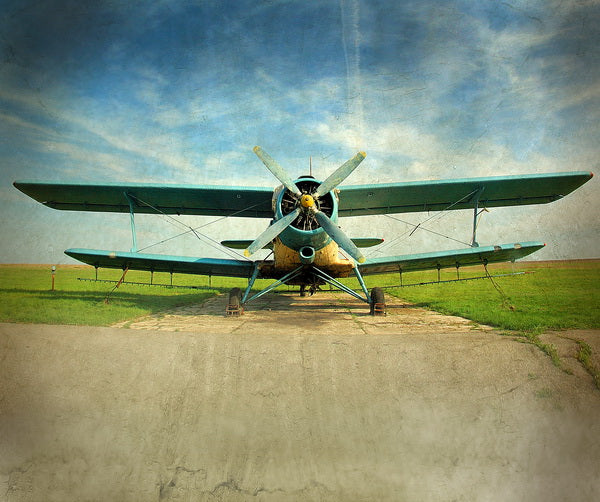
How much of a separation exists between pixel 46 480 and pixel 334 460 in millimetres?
2037

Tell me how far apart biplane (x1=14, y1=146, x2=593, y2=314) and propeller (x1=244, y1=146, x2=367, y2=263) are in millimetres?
20

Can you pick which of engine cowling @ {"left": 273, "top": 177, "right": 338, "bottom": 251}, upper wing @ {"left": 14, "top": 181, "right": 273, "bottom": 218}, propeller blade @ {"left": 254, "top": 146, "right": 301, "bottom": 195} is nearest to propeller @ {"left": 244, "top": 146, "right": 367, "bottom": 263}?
propeller blade @ {"left": 254, "top": 146, "right": 301, "bottom": 195}

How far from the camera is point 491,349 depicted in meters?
2.67

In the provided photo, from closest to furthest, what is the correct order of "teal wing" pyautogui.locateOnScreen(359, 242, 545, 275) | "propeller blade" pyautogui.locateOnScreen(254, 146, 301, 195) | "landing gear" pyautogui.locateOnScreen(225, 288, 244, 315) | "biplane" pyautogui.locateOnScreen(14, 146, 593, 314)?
"propeller blade" pyautogui.locateOnScreen(254, 146, 301, 195), "biplane" pyautogui.locateOnScreen(14, 146, 593, 314), "landing gear" pyautogui.locateOnScreen(225, 288, 244, 315), "teal wing" pyautogui.locateOnScreen(359, 242, 545, 275)

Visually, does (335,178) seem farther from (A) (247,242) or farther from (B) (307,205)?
(A) (247,242)

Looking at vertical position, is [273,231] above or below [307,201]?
below

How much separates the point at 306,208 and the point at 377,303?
2848 mm

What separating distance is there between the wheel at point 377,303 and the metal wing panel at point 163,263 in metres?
3.50

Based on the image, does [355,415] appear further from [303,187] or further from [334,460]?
[303,187]

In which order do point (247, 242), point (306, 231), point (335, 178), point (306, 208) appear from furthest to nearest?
point (247, 242)
point (306, 231)
point (335, 178)
point (306, 208)

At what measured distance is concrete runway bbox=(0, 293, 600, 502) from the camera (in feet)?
6.70

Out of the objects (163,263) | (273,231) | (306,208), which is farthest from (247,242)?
(306,208)

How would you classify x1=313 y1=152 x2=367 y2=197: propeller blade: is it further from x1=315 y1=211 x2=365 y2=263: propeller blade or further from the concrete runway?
the concrete runway

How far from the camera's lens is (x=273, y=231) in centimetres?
612
